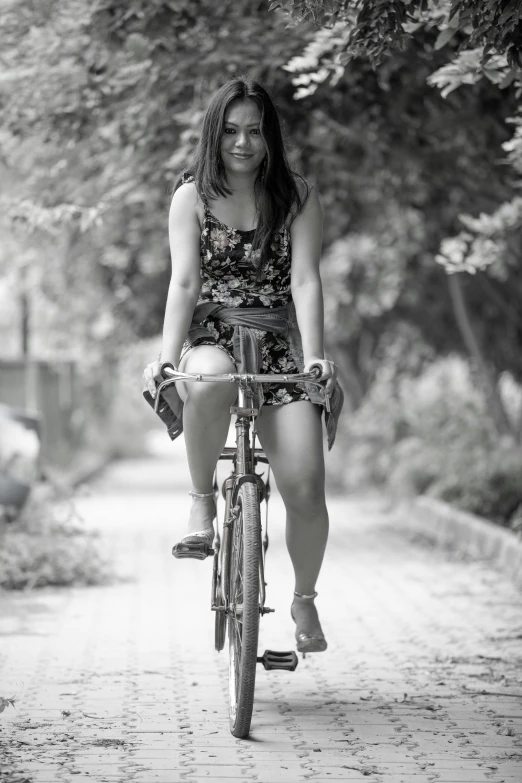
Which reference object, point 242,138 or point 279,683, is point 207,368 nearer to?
point 242,138

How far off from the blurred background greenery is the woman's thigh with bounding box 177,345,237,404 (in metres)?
1.45

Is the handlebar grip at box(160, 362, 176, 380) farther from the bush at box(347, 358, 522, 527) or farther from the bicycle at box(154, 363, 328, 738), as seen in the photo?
the bush at box(347, 358, 522, 527)

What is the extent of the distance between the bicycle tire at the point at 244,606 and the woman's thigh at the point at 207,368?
35 cm

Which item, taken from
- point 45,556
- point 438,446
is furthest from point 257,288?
point 438,446

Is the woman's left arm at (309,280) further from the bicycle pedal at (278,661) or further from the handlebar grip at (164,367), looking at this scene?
the bicycle pedal at (278,661)

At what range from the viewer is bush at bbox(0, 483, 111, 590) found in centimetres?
891

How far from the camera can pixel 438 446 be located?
49.3 ft

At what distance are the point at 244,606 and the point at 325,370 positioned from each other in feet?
2.88

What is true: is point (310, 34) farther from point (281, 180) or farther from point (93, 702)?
point (93, 702)

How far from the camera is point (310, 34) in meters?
7.73

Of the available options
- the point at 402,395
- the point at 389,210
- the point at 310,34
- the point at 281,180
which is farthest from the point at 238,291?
the point at 402,395

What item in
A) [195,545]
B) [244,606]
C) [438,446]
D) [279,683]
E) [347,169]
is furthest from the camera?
[438,446]

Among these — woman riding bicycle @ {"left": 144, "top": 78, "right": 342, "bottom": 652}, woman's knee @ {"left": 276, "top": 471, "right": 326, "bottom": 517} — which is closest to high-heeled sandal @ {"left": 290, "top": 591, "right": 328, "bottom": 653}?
woman riding bicycle @ {"left": 144, "top": 78, "right": 342, "bottom": 652}

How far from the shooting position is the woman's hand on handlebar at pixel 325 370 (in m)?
4.63
